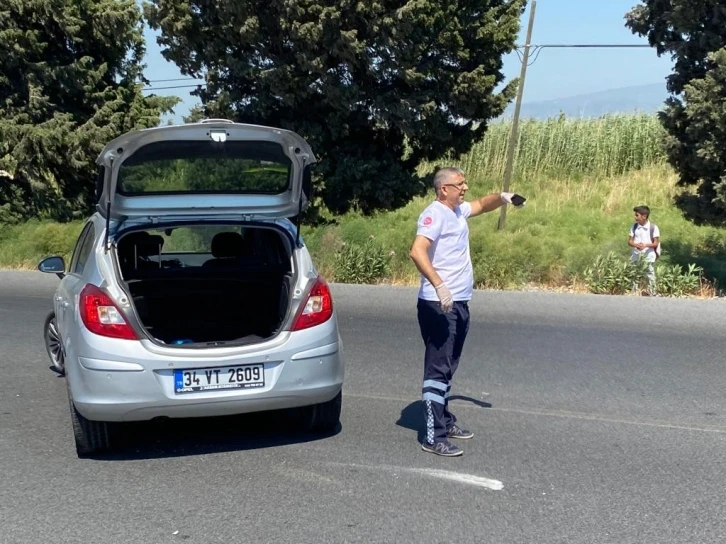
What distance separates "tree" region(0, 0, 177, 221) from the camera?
20.9 metres

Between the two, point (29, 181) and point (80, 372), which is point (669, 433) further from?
point (29, 181)

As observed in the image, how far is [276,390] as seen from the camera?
18.1 ft

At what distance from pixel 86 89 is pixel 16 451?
17019 millimetres

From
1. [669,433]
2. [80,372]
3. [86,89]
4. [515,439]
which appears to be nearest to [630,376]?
[669,433]

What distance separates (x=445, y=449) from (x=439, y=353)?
0.62m

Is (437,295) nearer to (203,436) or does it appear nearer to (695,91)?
(203,436)

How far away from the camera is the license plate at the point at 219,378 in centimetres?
539

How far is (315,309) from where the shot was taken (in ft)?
18.9

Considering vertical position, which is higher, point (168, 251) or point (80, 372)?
point (168, 251)

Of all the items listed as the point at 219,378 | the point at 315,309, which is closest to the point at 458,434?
the point at 315,309

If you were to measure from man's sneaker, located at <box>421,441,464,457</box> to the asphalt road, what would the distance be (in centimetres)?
6

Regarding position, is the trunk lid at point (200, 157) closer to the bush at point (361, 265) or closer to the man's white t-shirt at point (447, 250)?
the man's white t-shirt at point (447, 250)

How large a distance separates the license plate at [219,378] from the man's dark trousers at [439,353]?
1049 mm

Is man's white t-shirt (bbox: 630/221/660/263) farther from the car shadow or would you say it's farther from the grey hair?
the grey hair
